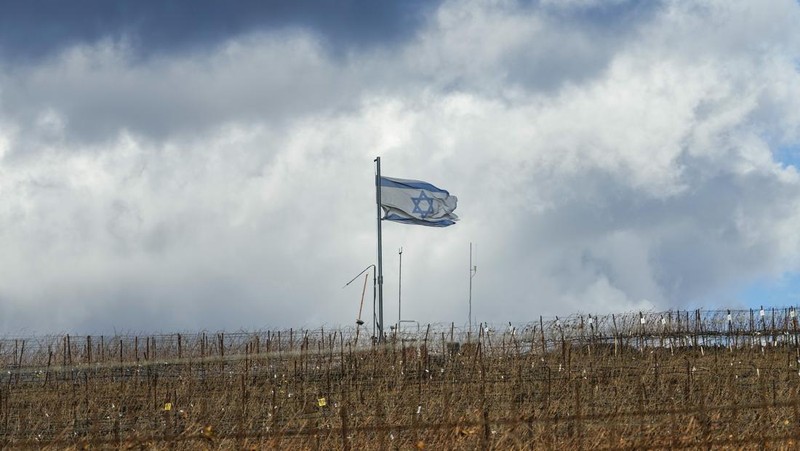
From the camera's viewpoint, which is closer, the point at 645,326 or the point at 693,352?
the point at 693,352

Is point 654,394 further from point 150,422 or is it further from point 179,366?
point 179,366

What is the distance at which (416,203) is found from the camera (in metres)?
23.2

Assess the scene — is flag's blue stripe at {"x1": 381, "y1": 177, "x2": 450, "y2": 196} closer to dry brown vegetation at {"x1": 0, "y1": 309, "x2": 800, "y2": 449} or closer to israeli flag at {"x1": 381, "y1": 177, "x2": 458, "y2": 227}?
israeli flag at {"x1": 381, "y1": 177, "x2": 458, "y2": 227}

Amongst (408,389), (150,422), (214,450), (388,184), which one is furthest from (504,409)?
(388,184)

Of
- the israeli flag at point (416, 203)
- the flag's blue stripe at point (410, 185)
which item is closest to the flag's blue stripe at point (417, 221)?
the israeli flag at point (416, 203)

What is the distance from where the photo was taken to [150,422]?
14.0 metres

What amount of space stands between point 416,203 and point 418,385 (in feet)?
23.4

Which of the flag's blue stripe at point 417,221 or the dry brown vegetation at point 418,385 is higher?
the flag's blue stripe at point 417,221

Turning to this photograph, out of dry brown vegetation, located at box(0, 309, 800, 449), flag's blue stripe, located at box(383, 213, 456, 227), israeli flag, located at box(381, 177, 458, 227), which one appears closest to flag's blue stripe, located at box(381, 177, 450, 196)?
israeli flag, located at box(381, 177, 458, 227)

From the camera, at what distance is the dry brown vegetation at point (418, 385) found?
11.0m

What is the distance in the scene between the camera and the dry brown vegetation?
11.0 metres

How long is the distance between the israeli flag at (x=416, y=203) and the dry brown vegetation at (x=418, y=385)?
2.53 metres

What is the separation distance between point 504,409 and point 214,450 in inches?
236

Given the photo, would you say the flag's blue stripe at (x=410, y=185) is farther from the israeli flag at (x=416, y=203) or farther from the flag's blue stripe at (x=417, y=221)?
the flag's blue stripe at (x=417, y=221)
